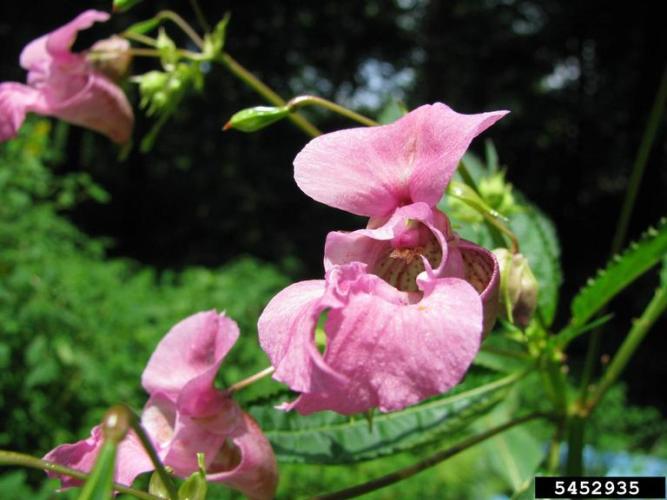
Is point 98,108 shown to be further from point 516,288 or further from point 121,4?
point 516,288

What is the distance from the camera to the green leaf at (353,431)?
767mm

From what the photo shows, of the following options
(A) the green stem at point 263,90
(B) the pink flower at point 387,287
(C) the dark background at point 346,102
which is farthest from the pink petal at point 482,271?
(C) the dark background at point 346,102

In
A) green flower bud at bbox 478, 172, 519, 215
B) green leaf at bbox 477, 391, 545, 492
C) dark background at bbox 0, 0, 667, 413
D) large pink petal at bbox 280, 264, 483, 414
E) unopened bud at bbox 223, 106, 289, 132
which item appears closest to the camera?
large pink petal at bbox 280, 264, 483, 414

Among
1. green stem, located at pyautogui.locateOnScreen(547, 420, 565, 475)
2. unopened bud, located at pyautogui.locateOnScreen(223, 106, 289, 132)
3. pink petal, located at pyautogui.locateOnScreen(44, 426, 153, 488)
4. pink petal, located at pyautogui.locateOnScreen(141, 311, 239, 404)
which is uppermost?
unopened bud, located at pyautogui.locateOnScreen(223, 106, 289, 132)

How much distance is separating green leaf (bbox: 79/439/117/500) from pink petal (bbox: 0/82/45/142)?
22.1 inches

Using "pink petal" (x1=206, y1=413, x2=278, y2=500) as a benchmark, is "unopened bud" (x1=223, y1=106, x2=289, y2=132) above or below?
above

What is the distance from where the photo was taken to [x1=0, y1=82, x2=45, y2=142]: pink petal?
0.76 m

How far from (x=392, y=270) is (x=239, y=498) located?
1670 millimetres

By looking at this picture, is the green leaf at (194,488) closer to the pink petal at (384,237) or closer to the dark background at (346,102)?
the pink petal at (384,237)

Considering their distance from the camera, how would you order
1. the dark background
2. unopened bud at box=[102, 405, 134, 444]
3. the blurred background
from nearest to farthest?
unopened bud at box=[102, 405, 134, 444]
the blurred background
the dark background

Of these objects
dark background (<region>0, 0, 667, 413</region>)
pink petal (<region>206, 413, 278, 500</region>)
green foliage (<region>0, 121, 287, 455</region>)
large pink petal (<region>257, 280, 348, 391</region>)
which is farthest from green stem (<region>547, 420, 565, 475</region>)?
dark background (<region>0, 0, 667, 413</region>)

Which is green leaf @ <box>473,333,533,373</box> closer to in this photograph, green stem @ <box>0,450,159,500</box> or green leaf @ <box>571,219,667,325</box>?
green leaf @ <box>571,219,667,325</box>

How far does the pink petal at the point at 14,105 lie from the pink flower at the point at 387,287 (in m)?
0.41

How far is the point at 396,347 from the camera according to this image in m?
0.40
